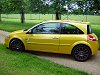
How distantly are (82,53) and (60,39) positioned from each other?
103 cm

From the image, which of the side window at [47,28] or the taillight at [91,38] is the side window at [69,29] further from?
the taillight at [91,38]

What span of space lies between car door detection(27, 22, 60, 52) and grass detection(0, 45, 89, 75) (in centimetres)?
118

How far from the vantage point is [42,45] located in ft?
37.8

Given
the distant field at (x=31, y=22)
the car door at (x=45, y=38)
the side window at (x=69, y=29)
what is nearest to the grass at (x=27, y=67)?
the car door at (x=45, y=38)

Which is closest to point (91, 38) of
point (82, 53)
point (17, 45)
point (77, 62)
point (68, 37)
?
point (82, 53)

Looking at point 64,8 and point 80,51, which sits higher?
point 64,8

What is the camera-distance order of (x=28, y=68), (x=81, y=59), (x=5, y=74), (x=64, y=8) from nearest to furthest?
1. (x=5, y=74)
2. (x=28, y=68)
3. (x=81, y=59)
4. (x=64, y=8)

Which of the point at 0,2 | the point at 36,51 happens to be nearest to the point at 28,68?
the point at 36,51

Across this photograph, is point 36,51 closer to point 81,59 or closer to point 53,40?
point 53,40

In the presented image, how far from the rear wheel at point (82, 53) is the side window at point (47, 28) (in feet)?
3.75

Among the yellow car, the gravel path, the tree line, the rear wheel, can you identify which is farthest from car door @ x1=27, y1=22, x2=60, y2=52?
the tree line

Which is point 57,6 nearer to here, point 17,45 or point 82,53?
point 17,45

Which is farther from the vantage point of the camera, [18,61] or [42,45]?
[42,45]

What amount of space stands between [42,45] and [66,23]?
1.33 meters
